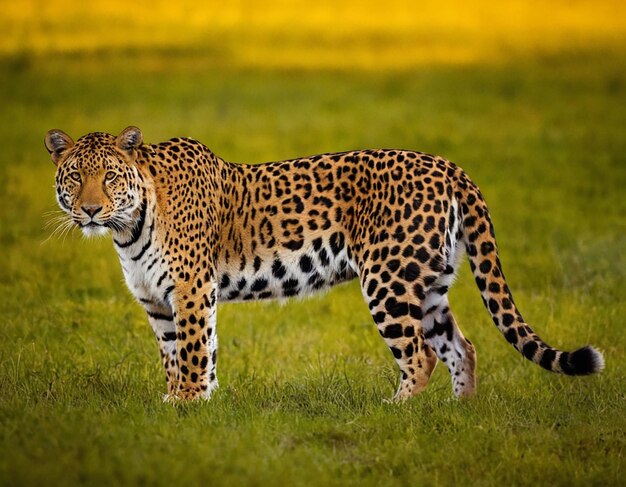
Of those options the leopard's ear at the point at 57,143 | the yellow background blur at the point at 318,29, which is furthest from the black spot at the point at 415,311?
the yellow background blur at the point at 318,29

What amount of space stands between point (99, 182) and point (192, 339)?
1.37 m

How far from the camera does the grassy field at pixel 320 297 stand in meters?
8.02

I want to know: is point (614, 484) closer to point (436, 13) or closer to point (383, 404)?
point (383, 404)

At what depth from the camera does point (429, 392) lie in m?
9.53

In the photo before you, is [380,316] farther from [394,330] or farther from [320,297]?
[320,297]

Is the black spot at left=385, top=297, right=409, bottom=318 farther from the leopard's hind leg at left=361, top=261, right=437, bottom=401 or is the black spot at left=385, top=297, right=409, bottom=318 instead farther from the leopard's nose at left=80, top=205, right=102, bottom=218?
the leopard's nose at left=80, top=205, right=102, bottom=218

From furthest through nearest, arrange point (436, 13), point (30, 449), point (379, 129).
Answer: point (436, 13), point (379, 129), point (30, 449)

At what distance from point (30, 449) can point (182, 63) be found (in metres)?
23.6

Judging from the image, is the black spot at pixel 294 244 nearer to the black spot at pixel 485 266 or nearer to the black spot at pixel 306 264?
the black spot at pixel 306 264

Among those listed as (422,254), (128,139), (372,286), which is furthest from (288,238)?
(128,139)

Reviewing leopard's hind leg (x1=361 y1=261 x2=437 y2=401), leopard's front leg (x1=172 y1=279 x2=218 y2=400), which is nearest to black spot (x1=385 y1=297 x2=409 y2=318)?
leopard's hind leg (x1=361 y1=261 x2=437 y2=401)

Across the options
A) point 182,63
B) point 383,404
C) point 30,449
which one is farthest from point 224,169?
point 182,63

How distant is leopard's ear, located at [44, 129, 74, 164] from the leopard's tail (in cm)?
301

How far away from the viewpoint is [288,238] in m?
9.89
